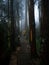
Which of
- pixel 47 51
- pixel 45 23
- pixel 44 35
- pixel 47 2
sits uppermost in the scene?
pixel 47 2

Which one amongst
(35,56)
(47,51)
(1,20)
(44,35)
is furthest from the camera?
(35,56)

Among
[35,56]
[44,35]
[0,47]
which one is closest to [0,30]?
[0,47]

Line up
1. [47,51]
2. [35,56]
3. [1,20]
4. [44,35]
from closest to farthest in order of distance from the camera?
[47,51], [44,35], [1,20], [35,56]

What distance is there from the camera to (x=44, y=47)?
7090 mm

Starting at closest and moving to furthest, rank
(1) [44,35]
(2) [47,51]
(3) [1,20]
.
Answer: (2) [47,51]
(1) [44,35]
(3) [1,20]

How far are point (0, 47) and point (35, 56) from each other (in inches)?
186

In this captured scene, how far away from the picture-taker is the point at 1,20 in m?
8.54

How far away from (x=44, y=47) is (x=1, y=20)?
2.56m

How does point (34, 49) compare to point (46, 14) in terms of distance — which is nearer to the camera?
point (46, 14)

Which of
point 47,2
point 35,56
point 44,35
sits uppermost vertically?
point 47,2

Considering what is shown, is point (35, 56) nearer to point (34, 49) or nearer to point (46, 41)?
point (34, 49)

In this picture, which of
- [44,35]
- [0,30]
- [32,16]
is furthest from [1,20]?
[32,16]

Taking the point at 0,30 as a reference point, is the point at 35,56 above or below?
below

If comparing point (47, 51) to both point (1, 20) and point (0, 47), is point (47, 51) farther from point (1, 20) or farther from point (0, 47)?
point (1, 20)
